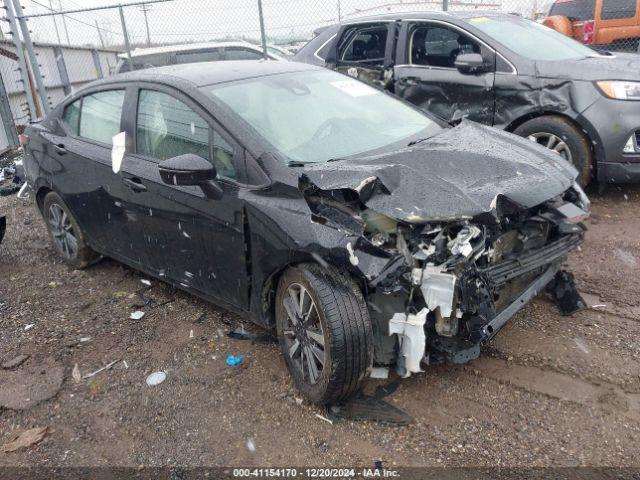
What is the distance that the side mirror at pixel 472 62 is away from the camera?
5.22 metres

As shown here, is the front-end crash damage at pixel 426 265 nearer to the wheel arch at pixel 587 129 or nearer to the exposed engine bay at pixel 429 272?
the exposed engine bay at pixel 429 272

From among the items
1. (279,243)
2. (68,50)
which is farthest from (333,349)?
(68,50)

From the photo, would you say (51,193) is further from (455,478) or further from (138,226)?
(455,478)

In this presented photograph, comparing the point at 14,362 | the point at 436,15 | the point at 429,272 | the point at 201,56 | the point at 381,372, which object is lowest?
the point at 14,362

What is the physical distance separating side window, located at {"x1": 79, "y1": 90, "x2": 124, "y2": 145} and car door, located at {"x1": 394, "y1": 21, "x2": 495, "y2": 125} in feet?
10.4

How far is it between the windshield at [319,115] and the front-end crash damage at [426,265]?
1.54 ft

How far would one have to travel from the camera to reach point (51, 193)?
4.75 m

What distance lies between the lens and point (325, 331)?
2.57 meters

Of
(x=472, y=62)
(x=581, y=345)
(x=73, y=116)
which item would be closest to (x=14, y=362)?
(x=73, y=116)

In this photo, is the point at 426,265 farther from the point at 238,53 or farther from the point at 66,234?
the point at 238,53

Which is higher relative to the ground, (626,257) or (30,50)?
(30,50)

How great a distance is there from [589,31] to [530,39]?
6.51 m

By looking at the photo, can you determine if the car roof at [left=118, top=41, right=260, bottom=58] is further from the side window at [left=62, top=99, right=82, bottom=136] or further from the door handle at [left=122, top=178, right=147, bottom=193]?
the door handle at [left=122, top=178, right=147, bottom=193]

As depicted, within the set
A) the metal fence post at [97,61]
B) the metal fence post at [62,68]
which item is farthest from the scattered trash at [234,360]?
the metal fence post at [97,61]
